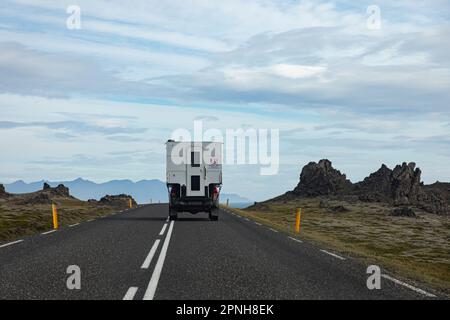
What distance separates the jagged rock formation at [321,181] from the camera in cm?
10388

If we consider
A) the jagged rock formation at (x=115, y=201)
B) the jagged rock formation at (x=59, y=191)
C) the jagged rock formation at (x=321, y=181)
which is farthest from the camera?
the jagged rock formation at (x=59, y=191)

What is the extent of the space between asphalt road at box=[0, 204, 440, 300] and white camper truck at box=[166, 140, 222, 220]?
32.7 ft

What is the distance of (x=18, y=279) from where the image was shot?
1033cm

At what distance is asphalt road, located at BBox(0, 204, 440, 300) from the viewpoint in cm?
920

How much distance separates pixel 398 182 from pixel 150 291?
87.1 m

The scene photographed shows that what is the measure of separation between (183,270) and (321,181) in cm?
9563

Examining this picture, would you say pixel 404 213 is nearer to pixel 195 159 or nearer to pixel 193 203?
pixel 193 203

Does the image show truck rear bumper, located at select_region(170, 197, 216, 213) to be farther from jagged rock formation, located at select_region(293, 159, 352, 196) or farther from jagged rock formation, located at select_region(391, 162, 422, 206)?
jagged rock formation, located at select_region(293, 159, 352, 196)

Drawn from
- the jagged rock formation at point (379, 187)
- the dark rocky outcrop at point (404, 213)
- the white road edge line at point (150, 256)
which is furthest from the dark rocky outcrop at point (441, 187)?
the white road edge line at point (150, 256)

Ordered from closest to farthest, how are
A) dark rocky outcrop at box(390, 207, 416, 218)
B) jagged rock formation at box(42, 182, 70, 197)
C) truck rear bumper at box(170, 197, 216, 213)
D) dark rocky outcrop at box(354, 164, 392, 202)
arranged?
1. truck rear bumper at box(170, 197, 216, 213)
2. dark rocky outcrop at box(390, 207, 416, 218)
3. dark rocky outcrop at box(354, 164, 392, 202)
4. jagged rock formation at box(42, 182, 70, 197)

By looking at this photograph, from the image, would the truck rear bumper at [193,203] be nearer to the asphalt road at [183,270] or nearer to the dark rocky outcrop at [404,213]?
the asphalt road at [183,270]

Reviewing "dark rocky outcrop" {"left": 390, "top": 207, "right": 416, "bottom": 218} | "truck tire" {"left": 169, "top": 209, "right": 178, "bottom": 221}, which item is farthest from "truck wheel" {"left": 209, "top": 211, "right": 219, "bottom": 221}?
"dark rocky outcrop" {"left": 390, "top": 207, "right": 416, "bottom": 218}
